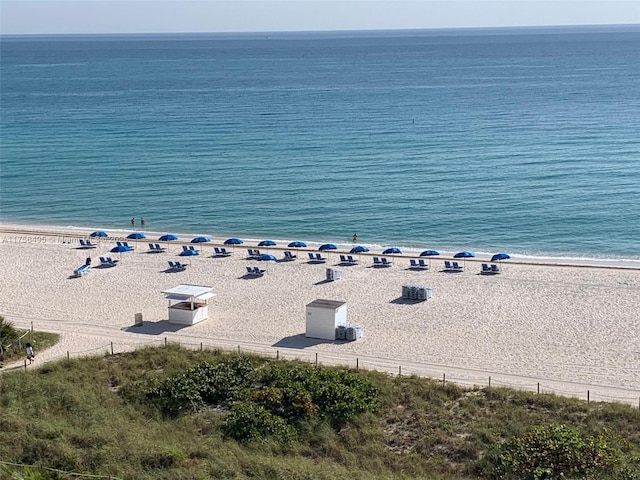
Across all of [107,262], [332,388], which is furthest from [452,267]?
[332,388]

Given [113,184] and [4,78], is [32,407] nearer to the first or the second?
[113,184]

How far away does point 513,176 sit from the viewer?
2281 inches

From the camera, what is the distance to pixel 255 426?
19078 millimetres

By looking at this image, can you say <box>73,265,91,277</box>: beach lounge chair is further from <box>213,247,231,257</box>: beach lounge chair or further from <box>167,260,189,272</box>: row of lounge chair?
<box>213,247,231,257</box>: beach lounge chair

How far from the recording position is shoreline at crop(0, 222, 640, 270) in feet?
129

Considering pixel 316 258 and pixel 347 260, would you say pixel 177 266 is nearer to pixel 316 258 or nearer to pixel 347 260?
pixel 316 258

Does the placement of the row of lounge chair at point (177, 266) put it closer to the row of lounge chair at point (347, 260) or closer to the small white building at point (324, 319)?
the row of lounge chair at point (347, 260)

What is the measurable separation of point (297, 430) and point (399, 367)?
6.27m

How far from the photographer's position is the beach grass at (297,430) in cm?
1636

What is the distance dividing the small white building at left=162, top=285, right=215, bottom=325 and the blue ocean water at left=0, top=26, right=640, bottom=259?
16.1m

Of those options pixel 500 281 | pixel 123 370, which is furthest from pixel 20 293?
pixel 500 281

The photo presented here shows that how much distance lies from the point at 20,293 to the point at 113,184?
88.1ft

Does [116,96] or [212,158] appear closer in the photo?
[212,158]

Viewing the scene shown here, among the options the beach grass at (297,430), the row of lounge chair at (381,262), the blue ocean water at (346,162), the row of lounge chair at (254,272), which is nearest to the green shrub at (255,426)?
the beach grass at (297,430)
